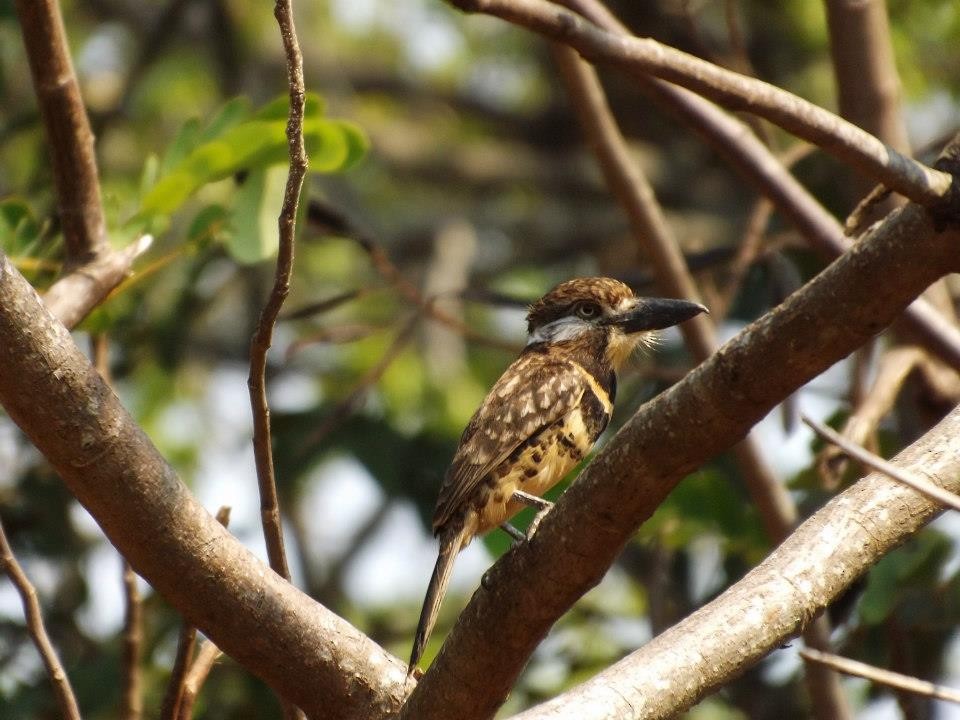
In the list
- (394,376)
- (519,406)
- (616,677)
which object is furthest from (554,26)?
(394,376)

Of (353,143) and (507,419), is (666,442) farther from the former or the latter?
(353,143)

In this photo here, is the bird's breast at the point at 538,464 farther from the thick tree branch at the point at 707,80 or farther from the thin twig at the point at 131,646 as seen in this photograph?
the thick tree branch at the point at 707,80

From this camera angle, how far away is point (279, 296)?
7.50ft

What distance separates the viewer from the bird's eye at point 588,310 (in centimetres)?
407

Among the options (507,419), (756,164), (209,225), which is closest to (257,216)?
(209,225)

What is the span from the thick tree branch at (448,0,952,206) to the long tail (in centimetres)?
121

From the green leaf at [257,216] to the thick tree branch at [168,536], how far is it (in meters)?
1.23

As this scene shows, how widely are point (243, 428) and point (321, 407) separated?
1465 mm

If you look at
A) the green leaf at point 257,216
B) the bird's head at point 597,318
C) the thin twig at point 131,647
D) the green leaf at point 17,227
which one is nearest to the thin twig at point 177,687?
the thin twig at point 131,647

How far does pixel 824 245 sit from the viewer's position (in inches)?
158

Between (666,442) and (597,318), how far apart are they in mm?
1977

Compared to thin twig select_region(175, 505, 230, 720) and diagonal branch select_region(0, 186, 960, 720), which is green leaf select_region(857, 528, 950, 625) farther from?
thin twig select_region(175, 505, 230, 720)

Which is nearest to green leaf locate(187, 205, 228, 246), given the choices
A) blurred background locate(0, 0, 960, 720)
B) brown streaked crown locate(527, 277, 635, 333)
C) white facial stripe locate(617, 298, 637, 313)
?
blurred background locate(0, 0, 960, 720)

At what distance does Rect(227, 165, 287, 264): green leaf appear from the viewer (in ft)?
11.5
